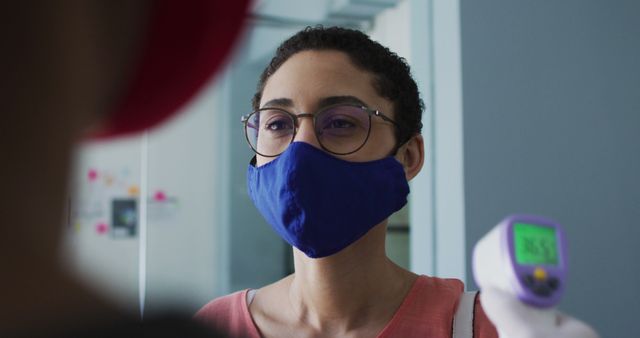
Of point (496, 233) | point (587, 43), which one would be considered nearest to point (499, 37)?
point (587, 43)

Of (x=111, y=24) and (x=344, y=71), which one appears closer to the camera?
(x=111, y=24)

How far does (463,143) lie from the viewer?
184 centimetres

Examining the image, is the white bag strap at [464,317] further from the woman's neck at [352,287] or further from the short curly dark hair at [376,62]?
the short curly dark hair at [376,62]

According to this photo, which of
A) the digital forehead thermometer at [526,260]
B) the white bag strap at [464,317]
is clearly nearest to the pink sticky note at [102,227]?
the white bag strap at [464,317]

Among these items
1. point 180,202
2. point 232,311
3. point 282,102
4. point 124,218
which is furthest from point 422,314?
point 124,218

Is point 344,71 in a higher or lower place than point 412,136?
higher

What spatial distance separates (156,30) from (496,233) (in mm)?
538

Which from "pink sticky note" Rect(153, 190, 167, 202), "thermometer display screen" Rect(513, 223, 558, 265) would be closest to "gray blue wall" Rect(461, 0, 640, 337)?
"thermometer display screen" Rect(513, 223, 558, 265)

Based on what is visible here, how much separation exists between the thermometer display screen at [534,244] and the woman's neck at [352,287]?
55cm

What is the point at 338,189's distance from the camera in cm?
114

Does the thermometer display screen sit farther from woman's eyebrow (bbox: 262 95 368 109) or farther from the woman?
woman's eyebrow (bbox: 262 95 368 109)

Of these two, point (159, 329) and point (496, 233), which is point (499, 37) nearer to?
point (496, 233)

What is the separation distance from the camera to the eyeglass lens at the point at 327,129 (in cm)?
119

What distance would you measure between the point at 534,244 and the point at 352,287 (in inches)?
23.6
